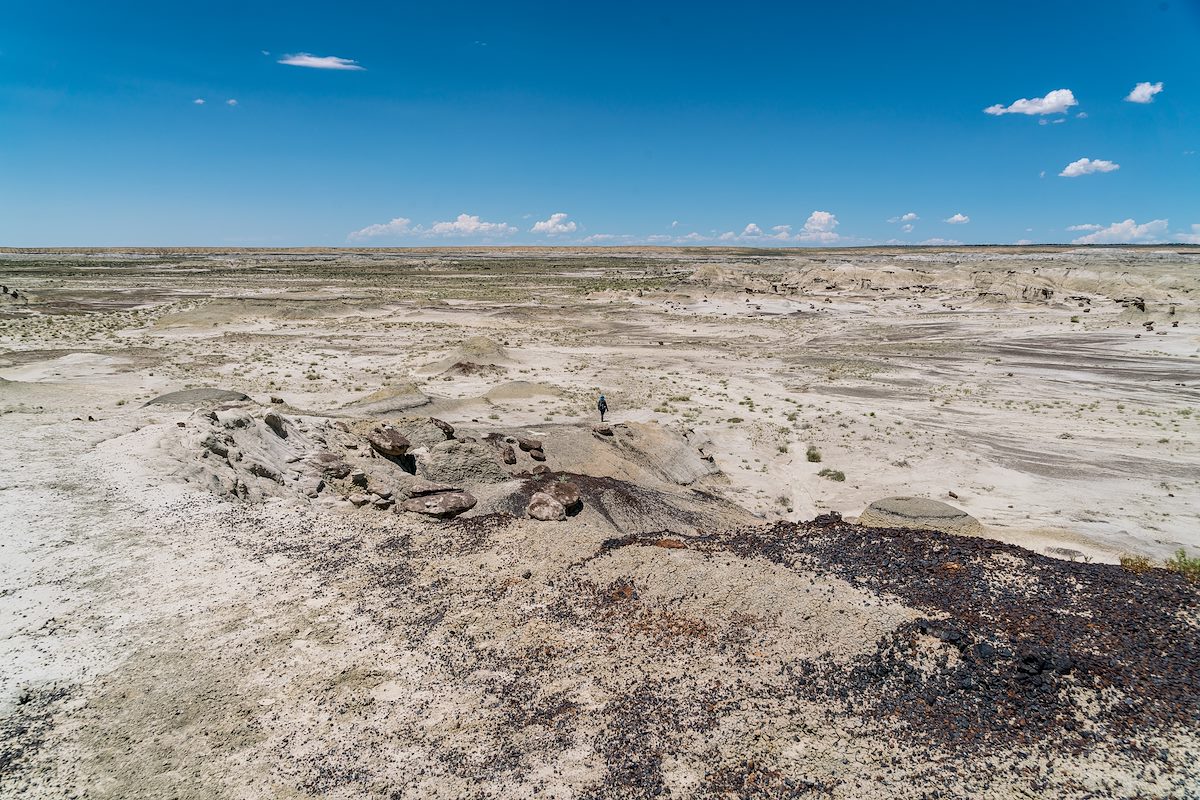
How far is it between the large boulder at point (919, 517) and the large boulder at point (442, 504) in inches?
329

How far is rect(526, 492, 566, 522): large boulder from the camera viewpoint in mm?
12242

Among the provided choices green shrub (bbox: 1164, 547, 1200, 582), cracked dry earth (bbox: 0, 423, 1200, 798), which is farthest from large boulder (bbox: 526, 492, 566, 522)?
green shrub (bbox: 1164, 547, 1200, 582)

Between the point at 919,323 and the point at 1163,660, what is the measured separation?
5330 cm

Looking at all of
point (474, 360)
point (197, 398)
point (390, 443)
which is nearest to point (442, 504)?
point (390, 443)

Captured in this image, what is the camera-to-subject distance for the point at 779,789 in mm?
6176

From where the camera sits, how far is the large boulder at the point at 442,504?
1253 centimetres

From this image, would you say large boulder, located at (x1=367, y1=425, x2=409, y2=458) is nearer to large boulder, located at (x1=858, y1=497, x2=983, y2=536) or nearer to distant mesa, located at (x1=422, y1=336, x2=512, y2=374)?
large boulder, located at (x1=858, y1=497, x2=983, y2=536)

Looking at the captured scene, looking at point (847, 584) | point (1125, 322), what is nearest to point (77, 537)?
point (847, 584)

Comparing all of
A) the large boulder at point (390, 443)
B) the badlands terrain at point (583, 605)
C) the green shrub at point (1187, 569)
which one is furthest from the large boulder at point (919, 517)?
the large boulder at point (390, 443)

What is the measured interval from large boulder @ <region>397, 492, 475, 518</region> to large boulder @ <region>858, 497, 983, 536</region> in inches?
329

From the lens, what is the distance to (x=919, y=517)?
13836 millimetres

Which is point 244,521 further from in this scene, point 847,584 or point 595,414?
point 595,414

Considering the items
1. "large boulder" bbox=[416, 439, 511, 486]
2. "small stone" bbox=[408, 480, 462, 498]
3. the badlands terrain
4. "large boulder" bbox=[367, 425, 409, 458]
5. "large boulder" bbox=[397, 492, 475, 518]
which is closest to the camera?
the badlands terrain

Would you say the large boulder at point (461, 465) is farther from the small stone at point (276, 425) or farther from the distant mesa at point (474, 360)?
the distant mesa at point (474, 360)
